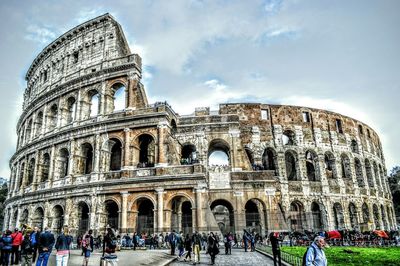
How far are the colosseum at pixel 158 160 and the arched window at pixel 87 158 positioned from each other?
3.0 inches

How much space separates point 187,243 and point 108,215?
1045cm

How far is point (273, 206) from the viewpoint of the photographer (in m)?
21.5

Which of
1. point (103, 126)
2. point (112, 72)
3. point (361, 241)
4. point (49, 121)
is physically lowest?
point (361, 241)

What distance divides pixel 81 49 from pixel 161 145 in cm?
1182

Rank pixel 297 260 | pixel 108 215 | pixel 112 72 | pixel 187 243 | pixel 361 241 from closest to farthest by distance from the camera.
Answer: pixel 297 260 < pixel 187 243 < pixel 361 241 < pixel 108 215 < pixel 112 72

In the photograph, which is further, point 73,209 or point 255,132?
point 255,132

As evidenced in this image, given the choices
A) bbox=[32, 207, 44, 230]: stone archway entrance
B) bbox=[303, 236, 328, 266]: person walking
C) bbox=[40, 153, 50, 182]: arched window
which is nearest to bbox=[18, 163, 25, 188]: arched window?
bbox=[40, 153, 50, 182]: arched window

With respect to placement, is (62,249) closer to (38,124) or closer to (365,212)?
(38,124)

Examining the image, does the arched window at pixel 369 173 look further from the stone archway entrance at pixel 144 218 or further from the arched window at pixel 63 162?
the arched window at pixel 63 162

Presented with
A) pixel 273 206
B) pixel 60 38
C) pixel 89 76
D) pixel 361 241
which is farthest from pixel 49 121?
pixel 361 241

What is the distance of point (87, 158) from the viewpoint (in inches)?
908

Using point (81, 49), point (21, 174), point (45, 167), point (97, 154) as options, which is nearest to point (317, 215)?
point (97, 154)

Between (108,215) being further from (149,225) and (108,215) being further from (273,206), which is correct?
(273,206)

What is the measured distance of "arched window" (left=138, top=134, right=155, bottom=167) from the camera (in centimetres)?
2158
